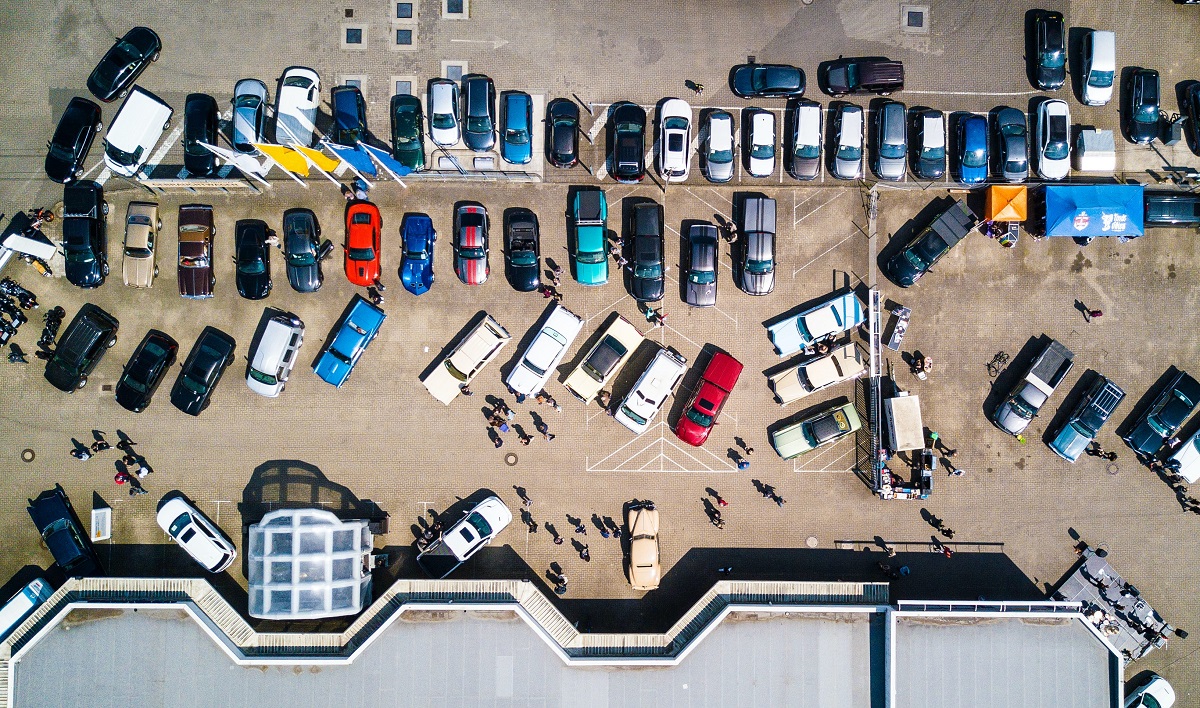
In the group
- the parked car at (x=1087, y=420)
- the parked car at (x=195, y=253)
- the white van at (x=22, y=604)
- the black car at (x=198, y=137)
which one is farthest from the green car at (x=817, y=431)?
the white van at (x=22, y=604)

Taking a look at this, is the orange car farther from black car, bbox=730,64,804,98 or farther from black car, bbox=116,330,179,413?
black car, bbox=730,64,804,98

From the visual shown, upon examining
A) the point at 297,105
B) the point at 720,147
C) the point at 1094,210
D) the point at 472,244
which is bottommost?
the point at 472,244

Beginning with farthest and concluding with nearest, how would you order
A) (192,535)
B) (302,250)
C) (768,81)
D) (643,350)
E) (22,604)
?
(643,350) < (768,81) < (302,250) < (22,604) < (192,535)

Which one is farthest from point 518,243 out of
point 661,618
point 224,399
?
point 661,618

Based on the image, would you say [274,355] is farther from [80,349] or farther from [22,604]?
[22,604]

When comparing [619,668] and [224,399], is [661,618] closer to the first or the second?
[619,668]

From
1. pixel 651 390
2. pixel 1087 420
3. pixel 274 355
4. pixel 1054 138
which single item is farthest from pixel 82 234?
pixel 1087 420
